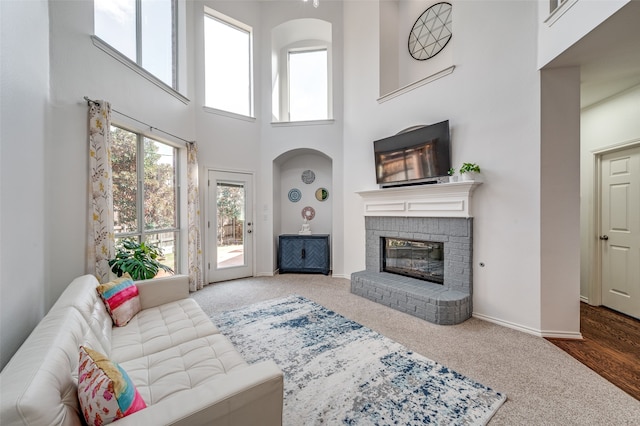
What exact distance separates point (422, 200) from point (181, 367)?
120 inches

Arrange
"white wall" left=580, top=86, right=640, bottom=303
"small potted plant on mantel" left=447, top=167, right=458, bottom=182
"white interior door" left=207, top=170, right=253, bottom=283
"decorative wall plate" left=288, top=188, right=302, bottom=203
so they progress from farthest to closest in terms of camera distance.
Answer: "decorative wall plate" left=288, top=188, right=302, bottom=203
"white interior door" left=207, top=170, right=253, bottom=283
"small potted plant on mantel" left=447, top=167, right=458, bottom=182
"white wall" left=580, top=86, right=640, bottom=303

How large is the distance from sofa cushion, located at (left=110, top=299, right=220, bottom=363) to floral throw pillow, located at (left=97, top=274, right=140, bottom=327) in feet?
0.19

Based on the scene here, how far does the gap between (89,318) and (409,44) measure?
5183 mm

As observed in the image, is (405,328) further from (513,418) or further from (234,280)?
(234,280)

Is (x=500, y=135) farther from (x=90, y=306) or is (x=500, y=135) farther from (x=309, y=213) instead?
(x=90, y=306)

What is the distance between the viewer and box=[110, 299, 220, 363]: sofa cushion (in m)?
1.68

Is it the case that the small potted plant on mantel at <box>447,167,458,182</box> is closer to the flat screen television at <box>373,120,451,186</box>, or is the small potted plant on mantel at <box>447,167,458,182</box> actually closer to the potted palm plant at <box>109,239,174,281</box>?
the flat screen television at <box>373,120,451,186</box>

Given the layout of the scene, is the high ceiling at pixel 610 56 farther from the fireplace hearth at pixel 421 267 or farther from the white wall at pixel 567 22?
the fireplace hearth at pixel 421 267

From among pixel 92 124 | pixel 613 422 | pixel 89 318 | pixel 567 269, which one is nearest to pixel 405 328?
pixel 613 422

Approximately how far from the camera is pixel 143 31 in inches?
131

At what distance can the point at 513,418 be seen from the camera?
5.12 ft

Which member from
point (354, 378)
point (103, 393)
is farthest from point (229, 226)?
point (103, 393)

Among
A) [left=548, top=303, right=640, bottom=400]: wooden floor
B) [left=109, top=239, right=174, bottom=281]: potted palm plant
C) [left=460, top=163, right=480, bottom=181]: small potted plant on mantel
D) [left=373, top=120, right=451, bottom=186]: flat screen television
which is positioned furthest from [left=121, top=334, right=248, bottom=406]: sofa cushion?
[left=373, top=120, right=451, bottom=186]: flat screen television

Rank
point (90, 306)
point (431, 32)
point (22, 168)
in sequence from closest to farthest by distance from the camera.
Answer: point (22, 168)
point (90, 306)
point (431, 32)
